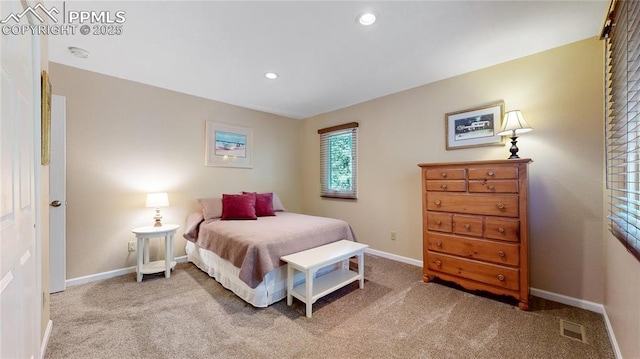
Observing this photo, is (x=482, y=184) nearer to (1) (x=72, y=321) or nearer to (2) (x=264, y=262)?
(2) (x=264, y=262)

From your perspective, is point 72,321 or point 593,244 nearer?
point 72,321

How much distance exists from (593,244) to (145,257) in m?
4.53

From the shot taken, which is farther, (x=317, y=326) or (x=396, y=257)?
(x=396, y=257)

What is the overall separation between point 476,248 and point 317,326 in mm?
1662

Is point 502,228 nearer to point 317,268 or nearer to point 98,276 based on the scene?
point 317,268

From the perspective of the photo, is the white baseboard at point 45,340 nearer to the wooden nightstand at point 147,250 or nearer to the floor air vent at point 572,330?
the wooden nightstand at point 147,250

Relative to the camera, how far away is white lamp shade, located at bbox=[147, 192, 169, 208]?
2.94 metres

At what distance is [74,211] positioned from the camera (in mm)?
2707

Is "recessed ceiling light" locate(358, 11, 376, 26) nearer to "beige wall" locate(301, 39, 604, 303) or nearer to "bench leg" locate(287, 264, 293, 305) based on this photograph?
"beige wall" locate(301, 39, 604, 303)

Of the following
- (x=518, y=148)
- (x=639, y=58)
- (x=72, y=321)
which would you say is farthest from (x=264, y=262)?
(x=518, y=148)

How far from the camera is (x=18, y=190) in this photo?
3.60ft

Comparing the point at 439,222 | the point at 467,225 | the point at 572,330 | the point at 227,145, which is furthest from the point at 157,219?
the point at 572,330

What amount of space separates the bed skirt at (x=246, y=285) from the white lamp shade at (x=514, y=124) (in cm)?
223

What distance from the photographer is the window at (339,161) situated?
159 inches
